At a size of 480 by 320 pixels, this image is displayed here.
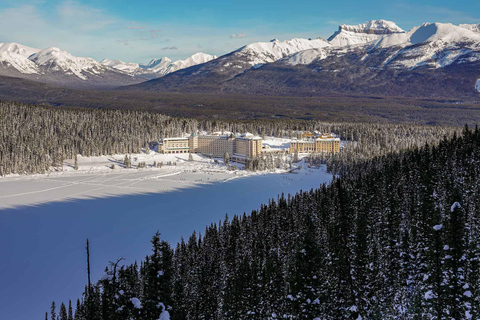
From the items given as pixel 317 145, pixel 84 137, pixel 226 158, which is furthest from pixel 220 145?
pixel 84 137

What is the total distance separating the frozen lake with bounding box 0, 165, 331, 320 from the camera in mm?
54344

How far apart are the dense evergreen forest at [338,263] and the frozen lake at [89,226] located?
323 inches

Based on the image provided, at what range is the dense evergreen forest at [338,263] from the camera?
31125 millimetres

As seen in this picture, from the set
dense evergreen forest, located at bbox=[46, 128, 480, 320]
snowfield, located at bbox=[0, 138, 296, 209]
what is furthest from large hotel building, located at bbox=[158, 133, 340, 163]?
dense evergreen forest, located at bbox=[46, 128, 480, 320]

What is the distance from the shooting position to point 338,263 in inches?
1688

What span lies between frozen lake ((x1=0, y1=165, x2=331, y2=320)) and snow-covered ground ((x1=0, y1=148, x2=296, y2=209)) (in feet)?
2.52

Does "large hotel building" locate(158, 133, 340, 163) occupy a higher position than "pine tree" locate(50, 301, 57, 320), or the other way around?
"large hotel building" locate(158, 133, 340, 163)

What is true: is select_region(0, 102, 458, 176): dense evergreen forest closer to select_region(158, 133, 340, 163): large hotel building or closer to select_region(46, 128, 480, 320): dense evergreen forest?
select_region(158, 133, 340, 163): large hotel building

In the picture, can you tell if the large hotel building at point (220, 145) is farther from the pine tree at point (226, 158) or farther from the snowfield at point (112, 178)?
the snowfield at point (112, 178)

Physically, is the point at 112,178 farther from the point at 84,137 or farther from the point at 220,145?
the point at 220,145

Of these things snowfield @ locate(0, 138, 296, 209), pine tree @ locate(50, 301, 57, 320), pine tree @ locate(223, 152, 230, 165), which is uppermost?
pine tree @ locate(223, 152, 230, 165)

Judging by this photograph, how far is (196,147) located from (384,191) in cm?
11730

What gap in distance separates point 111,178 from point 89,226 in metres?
50.0

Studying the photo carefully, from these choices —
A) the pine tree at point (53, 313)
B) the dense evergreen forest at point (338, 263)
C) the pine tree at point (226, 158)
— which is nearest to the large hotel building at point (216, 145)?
the pine tree at point (226, 158)
